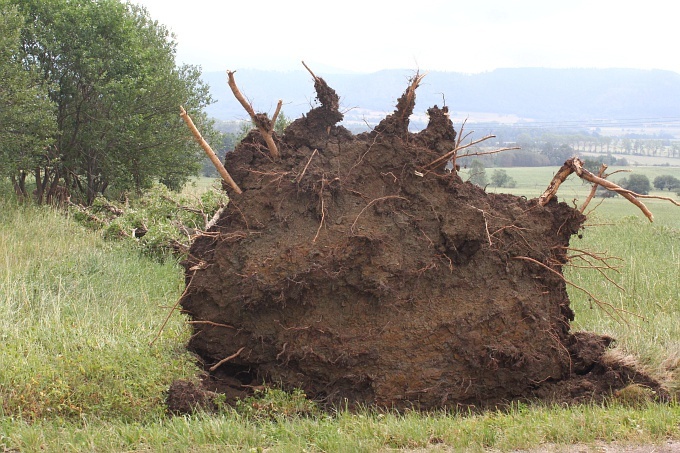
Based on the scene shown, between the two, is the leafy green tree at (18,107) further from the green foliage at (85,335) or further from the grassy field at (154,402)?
the grassy field at (154,402)

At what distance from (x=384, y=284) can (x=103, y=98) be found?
13474mm

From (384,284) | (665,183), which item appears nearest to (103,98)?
(384,284)

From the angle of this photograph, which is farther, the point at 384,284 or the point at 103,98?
the point at 103,98

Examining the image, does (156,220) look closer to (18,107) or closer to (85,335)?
(18,107)

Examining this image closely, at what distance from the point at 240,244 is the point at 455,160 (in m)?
2.19

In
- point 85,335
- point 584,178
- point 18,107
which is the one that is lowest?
point 85,335

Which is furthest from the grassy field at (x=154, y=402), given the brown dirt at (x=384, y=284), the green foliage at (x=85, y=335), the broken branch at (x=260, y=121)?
the broken branch at (x=260, y=121)

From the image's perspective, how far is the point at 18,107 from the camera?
14227 millimetres

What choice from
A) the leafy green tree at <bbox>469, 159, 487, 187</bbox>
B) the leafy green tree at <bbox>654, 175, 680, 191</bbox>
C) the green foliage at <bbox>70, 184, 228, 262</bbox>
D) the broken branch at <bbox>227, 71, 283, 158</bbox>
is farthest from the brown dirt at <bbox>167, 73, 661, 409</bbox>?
the leafy green tree at <bbox>654, 175, 680, 191</bbox>

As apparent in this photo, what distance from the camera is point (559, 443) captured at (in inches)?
189

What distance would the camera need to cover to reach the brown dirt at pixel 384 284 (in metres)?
5.81

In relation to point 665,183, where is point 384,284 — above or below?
above

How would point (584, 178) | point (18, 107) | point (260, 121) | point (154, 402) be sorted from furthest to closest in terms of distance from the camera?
1. point (18, 107)
2. point (584, 178)
3. point (260, 121)
4. point (154, 402)

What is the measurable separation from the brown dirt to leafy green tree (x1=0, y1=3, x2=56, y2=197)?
984cm
